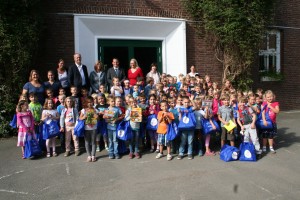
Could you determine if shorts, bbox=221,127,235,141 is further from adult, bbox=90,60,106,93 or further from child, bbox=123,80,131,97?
adult, bbox=90,60,106,93

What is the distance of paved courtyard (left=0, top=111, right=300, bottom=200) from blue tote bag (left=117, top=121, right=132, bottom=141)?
0.45 meters

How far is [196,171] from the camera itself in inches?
198

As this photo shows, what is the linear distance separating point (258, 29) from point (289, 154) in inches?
209

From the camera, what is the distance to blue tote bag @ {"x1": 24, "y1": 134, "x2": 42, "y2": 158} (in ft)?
18.8

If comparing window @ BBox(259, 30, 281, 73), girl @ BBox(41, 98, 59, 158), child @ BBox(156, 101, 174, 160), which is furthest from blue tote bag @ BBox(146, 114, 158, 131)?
window @ BBox(259, 30, 281, 73)

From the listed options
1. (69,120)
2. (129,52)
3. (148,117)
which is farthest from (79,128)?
(129,52)

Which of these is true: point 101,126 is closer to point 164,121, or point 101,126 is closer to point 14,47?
point 164,121

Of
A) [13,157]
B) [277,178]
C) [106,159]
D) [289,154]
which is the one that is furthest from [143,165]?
[289,154]

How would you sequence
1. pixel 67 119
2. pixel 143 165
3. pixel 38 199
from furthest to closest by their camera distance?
pixel 67 119
pixel 143 165
pixel 38 199

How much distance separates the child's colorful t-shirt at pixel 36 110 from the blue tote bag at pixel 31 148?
18.4 inches

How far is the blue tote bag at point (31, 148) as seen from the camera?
225 inches

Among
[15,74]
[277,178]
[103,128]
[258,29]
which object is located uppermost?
[258,29]

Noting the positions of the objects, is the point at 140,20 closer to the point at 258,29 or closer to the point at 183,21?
the point at 183,21

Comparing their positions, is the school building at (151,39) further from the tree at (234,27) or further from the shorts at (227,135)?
the shorts at (227,135)
